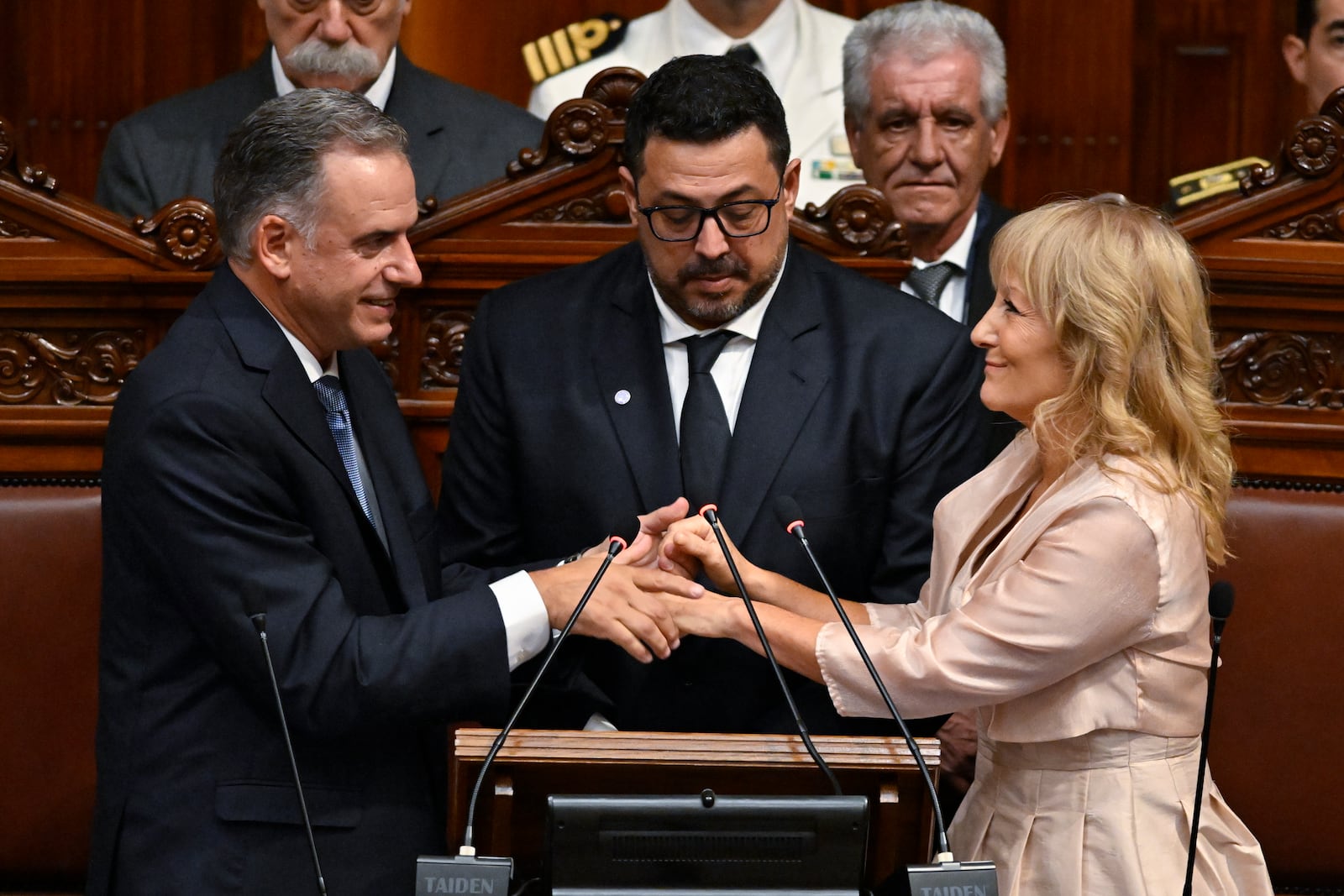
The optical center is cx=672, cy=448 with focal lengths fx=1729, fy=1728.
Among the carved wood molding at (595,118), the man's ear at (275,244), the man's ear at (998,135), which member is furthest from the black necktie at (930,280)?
the man's ear at (275,244)

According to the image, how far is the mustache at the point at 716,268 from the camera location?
89.5 inches

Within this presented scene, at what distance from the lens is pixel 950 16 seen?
318 centimetres

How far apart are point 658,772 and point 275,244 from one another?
80 centimetres

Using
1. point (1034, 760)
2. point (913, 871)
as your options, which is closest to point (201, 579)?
point (913, 871)

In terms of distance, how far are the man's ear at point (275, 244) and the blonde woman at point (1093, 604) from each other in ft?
2.38

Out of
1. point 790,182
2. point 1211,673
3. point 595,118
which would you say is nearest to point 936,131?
point 595,118

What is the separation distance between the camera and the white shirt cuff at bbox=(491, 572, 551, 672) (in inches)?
80.6

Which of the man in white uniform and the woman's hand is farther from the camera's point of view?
the man in white uniform

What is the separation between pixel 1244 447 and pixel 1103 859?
1.02 m

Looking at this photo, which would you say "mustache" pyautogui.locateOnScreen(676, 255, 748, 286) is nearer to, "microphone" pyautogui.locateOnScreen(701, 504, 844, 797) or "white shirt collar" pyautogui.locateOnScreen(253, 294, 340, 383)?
"microphone" pyautogui.locateOnScreen(701, 504, 844, 797)

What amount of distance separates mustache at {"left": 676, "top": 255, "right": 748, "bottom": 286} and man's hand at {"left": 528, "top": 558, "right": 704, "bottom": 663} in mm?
410

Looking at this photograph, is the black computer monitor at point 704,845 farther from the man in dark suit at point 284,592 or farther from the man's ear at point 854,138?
the man's ear at point 854,138

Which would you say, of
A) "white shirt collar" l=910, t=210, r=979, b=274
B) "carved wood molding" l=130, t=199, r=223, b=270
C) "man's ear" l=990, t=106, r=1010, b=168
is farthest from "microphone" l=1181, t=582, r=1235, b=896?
"carved wood molding" l=130, t=199, r=223, b=270

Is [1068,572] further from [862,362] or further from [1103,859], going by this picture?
[862,362]
